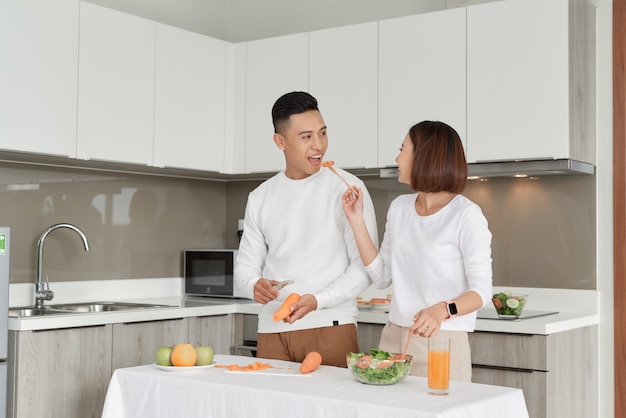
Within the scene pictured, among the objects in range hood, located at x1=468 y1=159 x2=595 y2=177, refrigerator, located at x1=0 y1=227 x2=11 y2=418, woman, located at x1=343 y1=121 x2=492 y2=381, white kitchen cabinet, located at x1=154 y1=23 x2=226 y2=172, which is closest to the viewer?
woman, located at x1=343 y1=121 x2=492 y2=381

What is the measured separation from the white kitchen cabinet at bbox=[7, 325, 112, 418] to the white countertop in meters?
0.05

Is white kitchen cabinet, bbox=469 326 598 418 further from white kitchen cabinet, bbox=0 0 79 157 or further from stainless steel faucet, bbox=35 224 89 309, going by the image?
white kitchen cabinet, bbox=0 0 79 157

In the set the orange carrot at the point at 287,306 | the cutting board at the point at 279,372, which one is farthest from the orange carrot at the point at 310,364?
the orange carrot at the point at 287,306

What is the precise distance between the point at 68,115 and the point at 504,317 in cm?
206

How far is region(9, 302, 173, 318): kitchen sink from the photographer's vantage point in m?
3.91

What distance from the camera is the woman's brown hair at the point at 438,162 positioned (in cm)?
243

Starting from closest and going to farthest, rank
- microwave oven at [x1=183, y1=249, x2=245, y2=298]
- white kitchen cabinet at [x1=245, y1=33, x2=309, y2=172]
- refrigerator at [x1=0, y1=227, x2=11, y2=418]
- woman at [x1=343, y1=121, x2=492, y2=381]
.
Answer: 1. woman at [x1=343, y1=121, x2=492, y2=381]
2. refrigerator at [x1=0, y1=227, x2=11, y2=418]
3. white kitchen cabinet at [x1=245, y1=33, x2=309, y2=172]
4. microwave oven at [x1=183, y1=249, x2=245, y2=298]

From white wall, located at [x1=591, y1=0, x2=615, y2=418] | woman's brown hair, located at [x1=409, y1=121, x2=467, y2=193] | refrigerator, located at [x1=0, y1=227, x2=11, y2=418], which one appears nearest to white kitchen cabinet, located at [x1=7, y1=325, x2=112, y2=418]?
refrigerator, located at [x1=0, y1=227, x2=11, y2=418]

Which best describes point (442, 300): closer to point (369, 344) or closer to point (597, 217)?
point (369, 344)

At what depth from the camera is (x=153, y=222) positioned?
473 cm

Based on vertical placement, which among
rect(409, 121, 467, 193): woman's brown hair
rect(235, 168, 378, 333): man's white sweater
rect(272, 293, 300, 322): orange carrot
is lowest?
rect(272, 293, 300, 322): orange carrot

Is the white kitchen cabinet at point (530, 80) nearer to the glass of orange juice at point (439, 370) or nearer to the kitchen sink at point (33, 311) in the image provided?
the glass of orange juice at point (439, 370)

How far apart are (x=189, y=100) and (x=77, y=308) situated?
1.16 metres

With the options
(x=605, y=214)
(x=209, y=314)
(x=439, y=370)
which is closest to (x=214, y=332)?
(x=209, y=314)
